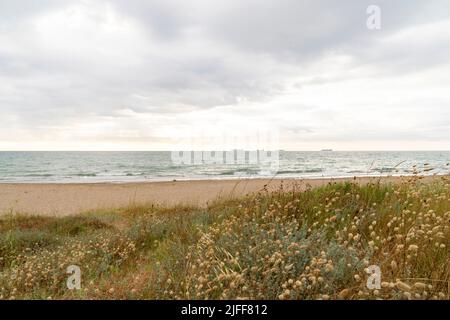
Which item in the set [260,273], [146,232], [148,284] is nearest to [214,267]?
[260,273]

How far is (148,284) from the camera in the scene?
3363 mm

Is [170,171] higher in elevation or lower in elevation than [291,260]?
lower

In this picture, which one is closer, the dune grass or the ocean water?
the dune grass

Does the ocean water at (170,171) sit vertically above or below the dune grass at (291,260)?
below

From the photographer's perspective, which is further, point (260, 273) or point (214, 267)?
point (214, 267)

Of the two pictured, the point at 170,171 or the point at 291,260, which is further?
the point at 170,171

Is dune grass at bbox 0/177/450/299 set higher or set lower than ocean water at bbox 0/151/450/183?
higher

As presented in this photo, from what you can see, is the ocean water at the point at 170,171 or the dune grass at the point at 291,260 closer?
the dune grass at the point at 291,260

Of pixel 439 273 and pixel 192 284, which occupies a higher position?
pixel 439 273

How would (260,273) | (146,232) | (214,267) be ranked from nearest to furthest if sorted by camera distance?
(260,273), (214,267), (146,232)
